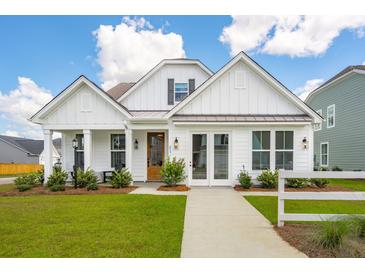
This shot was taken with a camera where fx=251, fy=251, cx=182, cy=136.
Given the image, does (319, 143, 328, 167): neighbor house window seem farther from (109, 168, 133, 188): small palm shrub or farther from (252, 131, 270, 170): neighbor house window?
(109, 168, 133, 188): small palm shrub

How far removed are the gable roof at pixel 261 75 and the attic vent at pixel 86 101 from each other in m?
3.84

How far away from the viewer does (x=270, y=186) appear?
10891 millimetres

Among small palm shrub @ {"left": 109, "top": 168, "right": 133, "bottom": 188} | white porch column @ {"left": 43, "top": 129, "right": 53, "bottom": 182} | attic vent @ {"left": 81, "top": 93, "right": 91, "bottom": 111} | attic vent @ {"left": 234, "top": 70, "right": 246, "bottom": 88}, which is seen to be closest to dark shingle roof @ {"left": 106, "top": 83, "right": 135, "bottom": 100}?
attic vent @ {"left": 81, "top": 93, "right": 91, "bottom": 111}

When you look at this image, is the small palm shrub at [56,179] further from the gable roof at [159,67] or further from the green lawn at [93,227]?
the gable roof at [159,67]

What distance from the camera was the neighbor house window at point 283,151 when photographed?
11.5 m

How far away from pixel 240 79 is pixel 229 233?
836cm

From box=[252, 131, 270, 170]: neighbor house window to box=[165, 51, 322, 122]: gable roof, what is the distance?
1986mm

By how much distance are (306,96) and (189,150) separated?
16.1 metres

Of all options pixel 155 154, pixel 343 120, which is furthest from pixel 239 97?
pixel 343 120

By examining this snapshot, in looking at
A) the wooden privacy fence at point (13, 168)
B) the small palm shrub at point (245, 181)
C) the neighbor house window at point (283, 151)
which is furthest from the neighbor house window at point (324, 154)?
the wooden privacy fence at point (13, 168)

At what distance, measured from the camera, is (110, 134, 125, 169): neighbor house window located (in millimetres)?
13453

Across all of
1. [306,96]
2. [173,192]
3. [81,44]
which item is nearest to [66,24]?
[81,44]

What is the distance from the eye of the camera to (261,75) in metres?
11.6

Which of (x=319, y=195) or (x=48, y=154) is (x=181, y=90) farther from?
(x=319, y=195)
